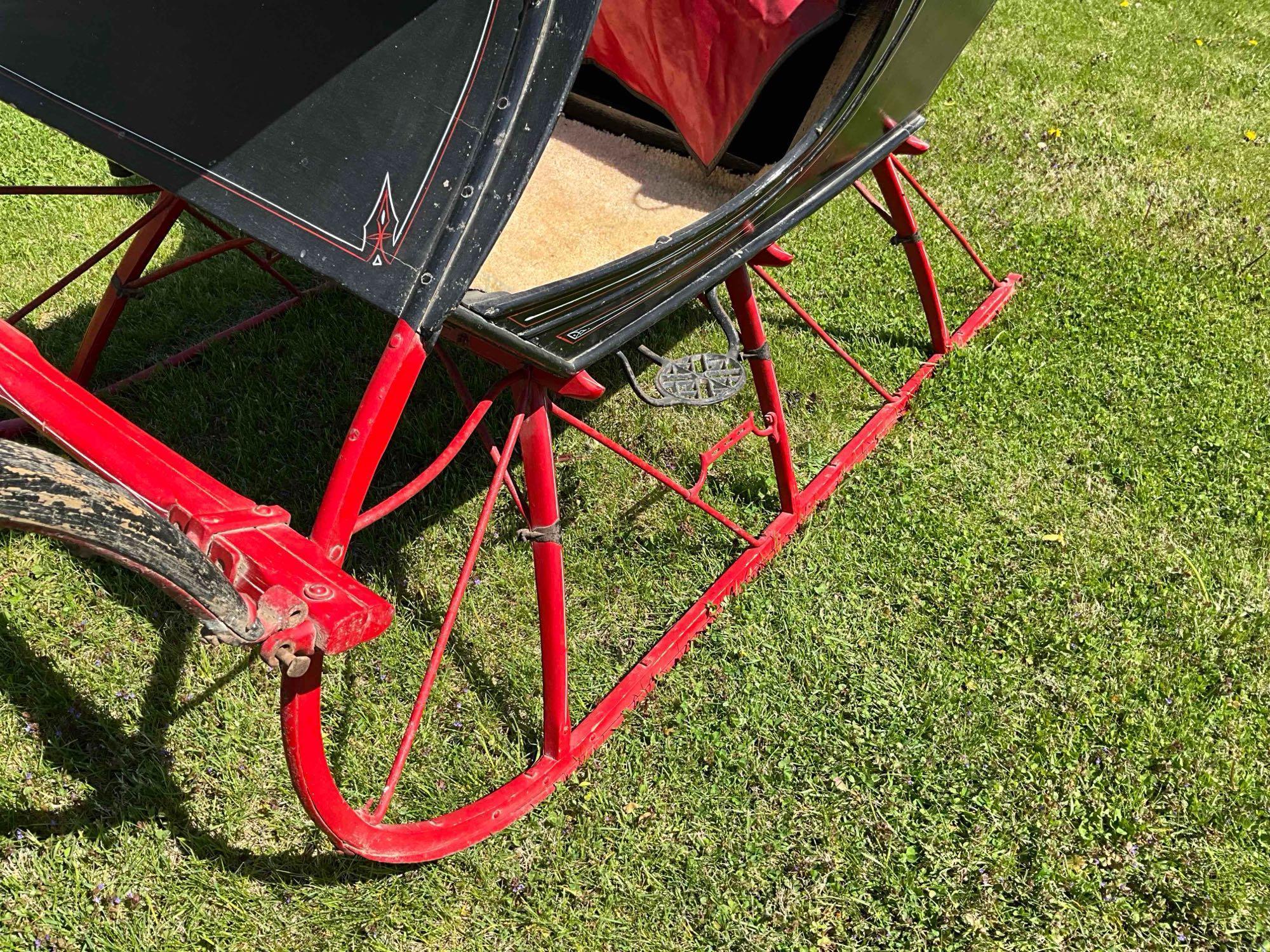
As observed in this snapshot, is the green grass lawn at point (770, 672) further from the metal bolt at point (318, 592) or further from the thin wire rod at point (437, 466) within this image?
the metal bolt at point (318, 592)

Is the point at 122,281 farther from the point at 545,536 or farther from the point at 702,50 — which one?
the point at 702,50

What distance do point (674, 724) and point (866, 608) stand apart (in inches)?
28.1

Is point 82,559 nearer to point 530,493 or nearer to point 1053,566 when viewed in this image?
point 530,493

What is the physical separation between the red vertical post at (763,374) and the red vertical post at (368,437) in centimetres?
108

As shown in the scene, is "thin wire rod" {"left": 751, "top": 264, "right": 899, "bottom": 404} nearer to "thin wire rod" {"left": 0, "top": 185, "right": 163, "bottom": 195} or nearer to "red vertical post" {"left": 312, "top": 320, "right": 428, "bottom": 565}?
"red vertical post" {"left": 312, "top": 320, "right": 428, "bottom": 565}

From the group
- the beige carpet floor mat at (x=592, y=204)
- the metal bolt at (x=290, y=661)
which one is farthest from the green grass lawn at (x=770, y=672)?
the metal bolt at (x=290, y=661)

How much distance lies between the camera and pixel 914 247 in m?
3.26

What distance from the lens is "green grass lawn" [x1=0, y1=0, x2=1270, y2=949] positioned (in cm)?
221

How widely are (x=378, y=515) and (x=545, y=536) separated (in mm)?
380

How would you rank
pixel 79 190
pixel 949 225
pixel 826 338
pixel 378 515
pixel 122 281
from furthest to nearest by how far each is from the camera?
pixel 949 225
pixel 826 338
pixel 122 281
pixel 79 190
pixel 378 515

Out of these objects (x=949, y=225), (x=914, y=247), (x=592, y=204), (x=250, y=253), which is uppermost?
(x=949, y=225)

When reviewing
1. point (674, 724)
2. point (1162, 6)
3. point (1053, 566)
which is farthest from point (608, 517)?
point (1162, 6)

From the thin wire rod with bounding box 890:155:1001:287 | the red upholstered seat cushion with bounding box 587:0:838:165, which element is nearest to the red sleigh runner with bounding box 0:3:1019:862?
the red upholstered seat cushion with bounding box 587:0:838:165

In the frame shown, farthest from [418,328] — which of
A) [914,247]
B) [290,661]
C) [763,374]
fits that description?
[914,247]
